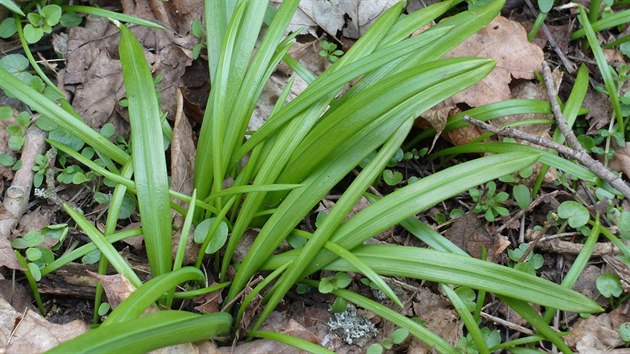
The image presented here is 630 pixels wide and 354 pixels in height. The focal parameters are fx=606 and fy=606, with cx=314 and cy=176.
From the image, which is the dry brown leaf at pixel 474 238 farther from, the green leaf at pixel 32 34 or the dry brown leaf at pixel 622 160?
the green leaf at pixel 32 34

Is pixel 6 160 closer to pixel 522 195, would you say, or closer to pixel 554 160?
pixel 522 195

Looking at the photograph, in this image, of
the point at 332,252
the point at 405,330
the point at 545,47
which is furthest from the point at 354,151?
the point at 545,47

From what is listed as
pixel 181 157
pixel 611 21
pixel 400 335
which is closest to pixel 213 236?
pixel 181 157

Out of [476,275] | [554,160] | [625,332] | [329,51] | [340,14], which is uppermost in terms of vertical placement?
[340,14]

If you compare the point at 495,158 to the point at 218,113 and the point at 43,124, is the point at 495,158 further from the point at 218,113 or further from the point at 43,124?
the point at 43,124

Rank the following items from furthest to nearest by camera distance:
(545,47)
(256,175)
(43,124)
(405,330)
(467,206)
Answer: (545,47) → (467,206) → (43,124) → (256,175) → (405,330)

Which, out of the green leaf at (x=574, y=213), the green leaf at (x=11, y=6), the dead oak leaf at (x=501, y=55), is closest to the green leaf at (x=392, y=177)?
the dead oak leaf at (x=501, y=55)

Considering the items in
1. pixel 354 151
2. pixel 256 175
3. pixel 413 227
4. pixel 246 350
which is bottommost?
pixel 246 350
